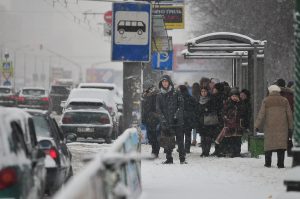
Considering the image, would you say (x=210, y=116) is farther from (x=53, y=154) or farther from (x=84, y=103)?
(x=53, y=154)

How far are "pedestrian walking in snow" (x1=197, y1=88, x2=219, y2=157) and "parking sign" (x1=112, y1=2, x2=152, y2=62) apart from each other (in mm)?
8476

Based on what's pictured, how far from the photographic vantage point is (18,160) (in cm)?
916

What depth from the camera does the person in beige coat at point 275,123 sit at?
1823 centimetres

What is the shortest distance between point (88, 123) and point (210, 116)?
6173 millimetres

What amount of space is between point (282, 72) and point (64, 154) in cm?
4722

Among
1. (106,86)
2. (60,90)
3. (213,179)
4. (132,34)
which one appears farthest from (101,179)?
(60,90)

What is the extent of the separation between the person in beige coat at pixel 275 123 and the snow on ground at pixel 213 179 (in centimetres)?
36

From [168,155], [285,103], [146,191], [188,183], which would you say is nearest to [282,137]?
[285,103]

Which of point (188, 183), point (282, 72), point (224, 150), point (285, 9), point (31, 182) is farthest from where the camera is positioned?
point (282, 72)

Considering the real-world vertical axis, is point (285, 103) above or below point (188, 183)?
above

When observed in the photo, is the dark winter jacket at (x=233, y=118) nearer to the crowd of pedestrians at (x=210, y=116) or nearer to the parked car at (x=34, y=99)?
the crowd of pedestrians at (x=210, y=116)

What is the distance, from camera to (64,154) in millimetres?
13438

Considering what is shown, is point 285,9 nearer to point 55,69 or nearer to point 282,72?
point 282,72

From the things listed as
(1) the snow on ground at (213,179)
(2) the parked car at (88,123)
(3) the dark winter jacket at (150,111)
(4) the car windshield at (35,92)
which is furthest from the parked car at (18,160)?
(4) the car windshield at (35,92)
